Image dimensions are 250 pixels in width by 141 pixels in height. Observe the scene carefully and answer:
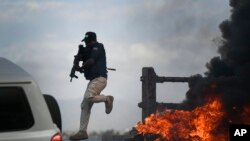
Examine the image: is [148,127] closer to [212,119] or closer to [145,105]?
[145,105]

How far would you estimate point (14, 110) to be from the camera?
14.1ft

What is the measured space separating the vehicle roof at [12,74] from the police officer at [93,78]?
6.93m

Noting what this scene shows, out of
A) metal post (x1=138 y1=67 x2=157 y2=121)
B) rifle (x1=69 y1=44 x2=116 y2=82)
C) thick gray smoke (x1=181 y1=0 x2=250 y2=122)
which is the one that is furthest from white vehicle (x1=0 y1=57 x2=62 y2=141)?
thick gray smoke (x1=181 y1=0 x2=250 y2=122)

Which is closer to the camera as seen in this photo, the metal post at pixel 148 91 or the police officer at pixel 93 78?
the police officer at pixel 93 78

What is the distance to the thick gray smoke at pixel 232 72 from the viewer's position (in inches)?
1229

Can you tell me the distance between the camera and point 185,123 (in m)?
28.1

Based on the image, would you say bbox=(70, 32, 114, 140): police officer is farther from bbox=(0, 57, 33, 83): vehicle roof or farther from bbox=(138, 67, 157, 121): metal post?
bbox=(138, 67, 157, 121): metal post

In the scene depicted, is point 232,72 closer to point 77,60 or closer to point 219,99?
point 219,99

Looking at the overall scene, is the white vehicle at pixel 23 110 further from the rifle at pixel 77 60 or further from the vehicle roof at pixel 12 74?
the rifle at pixel 77 60

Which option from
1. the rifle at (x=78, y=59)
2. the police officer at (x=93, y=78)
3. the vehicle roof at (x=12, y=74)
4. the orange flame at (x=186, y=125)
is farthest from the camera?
the orange flame at (x=186, y=125)

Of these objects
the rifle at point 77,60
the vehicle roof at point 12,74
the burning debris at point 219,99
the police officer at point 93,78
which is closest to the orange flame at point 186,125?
the burning debris at point 219,99

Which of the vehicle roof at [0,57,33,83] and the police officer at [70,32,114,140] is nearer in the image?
the vehicle roof at [0,57,33,83]

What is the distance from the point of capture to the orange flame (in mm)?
26156

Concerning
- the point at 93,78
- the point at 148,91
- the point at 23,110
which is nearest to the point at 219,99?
the point at 148,91
